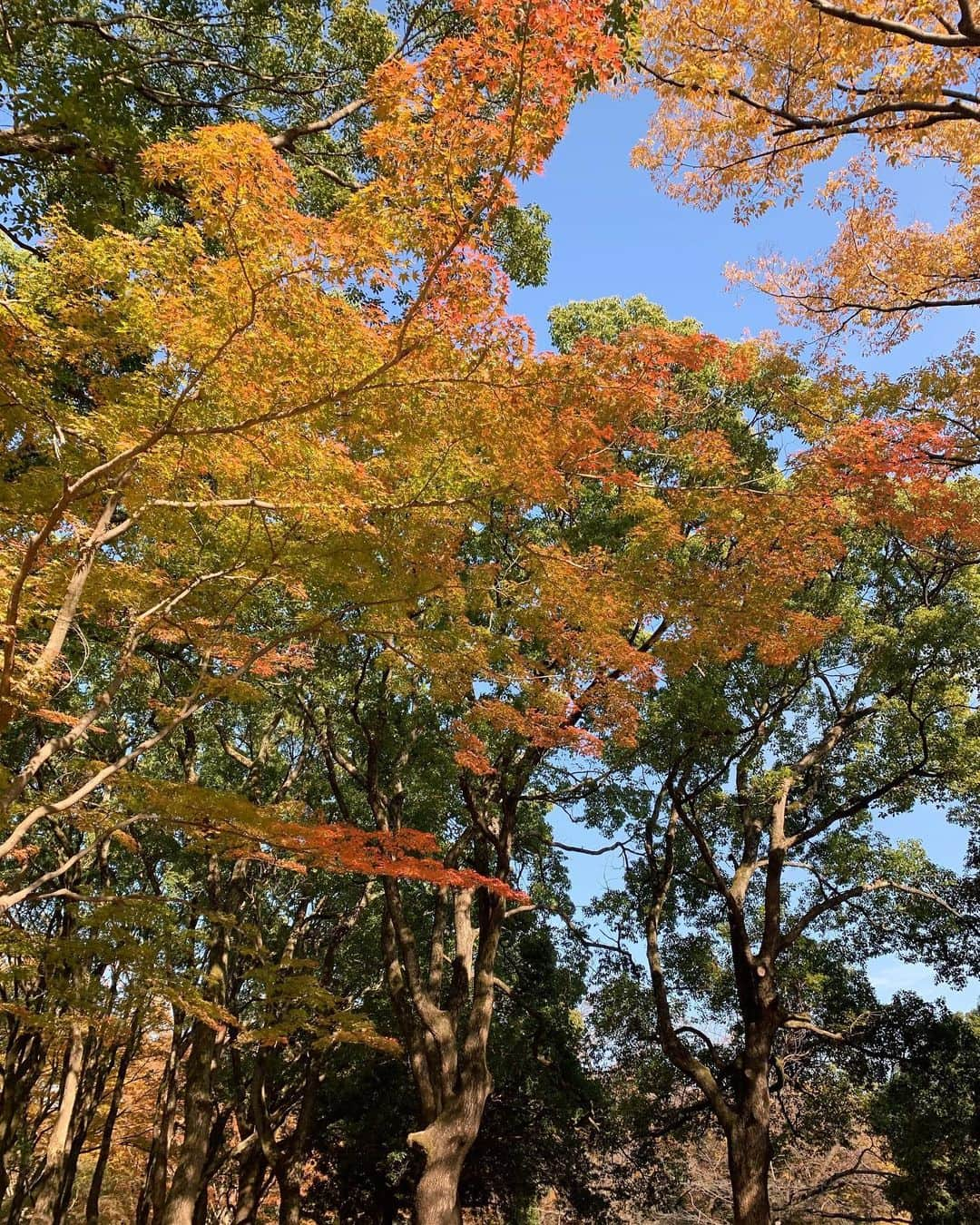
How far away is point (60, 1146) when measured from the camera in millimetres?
10734

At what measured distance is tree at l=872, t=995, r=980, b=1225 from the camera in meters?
10.6

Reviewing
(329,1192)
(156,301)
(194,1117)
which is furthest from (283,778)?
(156,301)

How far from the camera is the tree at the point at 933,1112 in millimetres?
10562

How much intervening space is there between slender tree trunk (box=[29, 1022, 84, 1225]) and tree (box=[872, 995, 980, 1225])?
11157 millimetres

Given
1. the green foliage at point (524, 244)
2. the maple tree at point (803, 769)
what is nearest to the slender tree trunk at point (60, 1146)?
the maple tree at point (803, 769)

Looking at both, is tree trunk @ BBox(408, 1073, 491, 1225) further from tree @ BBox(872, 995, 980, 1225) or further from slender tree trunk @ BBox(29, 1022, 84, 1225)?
tree @ BBox(872, 995, 980, 1225)

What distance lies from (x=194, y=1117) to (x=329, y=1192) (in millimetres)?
6556

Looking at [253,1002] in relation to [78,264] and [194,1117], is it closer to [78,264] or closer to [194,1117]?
[194,1117]

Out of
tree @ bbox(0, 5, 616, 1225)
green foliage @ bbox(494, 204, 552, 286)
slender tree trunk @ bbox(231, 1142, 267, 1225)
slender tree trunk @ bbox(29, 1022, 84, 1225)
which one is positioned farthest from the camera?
slender tree trunk @ bbox(231, 1142, 267, 1225)

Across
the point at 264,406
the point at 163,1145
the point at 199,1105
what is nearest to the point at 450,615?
the point at 264,406

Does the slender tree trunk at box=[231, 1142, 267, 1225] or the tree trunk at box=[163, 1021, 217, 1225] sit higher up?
the tree trunk at box=[163, 1021, 217, 1225]

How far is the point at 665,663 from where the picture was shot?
8539 millimetres

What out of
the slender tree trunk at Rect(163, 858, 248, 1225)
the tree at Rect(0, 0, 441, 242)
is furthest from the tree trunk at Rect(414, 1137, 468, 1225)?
the tree at Rect(0, 0, 441, 242)

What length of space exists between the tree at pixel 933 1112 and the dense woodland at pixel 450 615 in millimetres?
57
